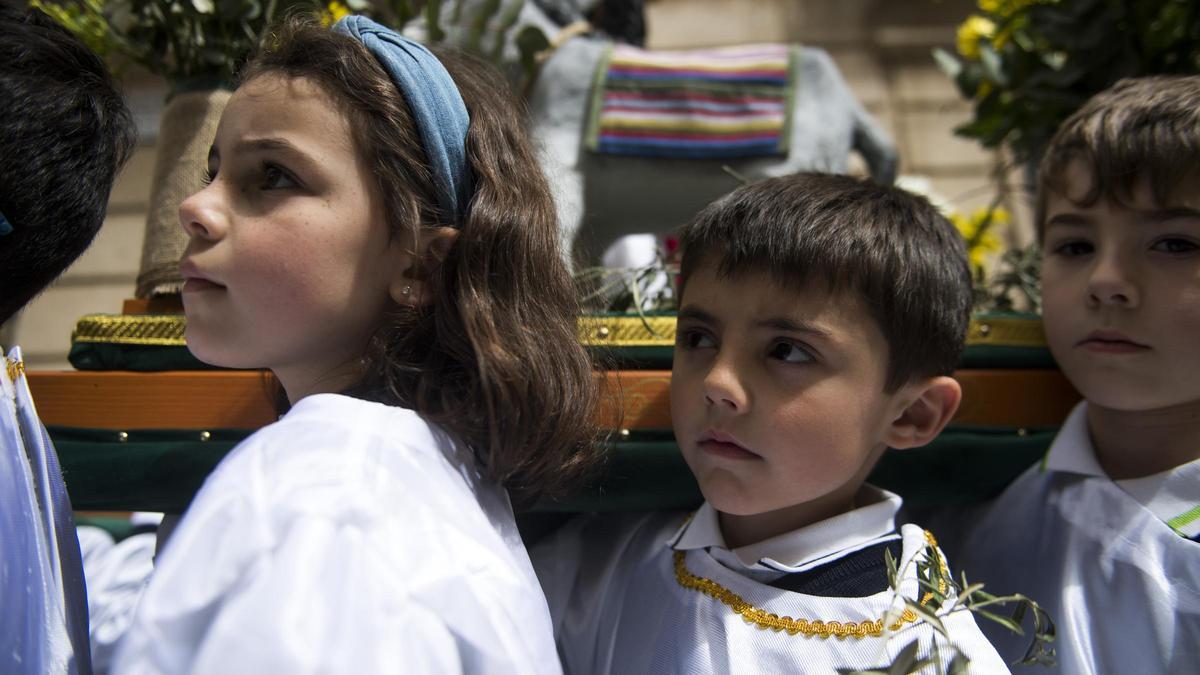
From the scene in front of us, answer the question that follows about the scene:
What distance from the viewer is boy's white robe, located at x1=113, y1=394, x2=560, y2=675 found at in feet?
2.56

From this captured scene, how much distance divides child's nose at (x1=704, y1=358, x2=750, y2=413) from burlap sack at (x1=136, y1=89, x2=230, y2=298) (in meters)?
0.88

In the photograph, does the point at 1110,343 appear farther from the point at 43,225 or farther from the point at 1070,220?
the point at 43,225

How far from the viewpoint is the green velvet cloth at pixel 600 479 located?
4.52 ft

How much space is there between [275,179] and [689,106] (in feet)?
4.19

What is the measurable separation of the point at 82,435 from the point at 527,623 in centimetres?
81

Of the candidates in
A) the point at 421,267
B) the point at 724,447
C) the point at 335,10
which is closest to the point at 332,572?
the point at 421,267

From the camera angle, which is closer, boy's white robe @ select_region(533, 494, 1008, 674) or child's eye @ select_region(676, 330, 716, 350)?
boy's white robe @ select_region(533, 494, 1008, 674)

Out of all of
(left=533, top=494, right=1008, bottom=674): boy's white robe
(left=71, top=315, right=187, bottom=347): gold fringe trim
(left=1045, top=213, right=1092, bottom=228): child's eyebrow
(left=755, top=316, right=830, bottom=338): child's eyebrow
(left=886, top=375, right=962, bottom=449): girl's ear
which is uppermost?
(left=1045, top=213, right=1092, bottom=228): child's eyebrow

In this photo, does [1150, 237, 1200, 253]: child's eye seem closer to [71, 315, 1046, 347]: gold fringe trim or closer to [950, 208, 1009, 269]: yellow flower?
[71, 315, 1046, 347]: gold fringe trim

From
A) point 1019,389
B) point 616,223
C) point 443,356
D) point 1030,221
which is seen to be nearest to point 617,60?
point 616,223

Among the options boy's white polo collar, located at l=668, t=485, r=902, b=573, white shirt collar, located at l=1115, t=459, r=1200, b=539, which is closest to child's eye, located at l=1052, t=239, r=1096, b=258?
white shirt collar, located at l=1115, t=459, r=1200, b=539

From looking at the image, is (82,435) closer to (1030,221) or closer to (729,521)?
(729,521)

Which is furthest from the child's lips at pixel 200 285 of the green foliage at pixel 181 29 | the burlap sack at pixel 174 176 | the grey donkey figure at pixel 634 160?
the grey donkey figure at pixel 634 160

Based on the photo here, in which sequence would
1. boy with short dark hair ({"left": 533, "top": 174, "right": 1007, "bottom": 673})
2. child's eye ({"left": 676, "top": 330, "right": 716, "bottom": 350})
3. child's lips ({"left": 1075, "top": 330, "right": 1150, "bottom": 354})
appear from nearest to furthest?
boy with short dark hair ({"left": 533, "top": 174, "right": 1007, "bottom": 673})
child's eye ({"left": 676, "top": 330, "right": 716, "bottom": 350})
child's lips ({"left": 1075, "top": 330, "right": 1150, "bottom": 354})
